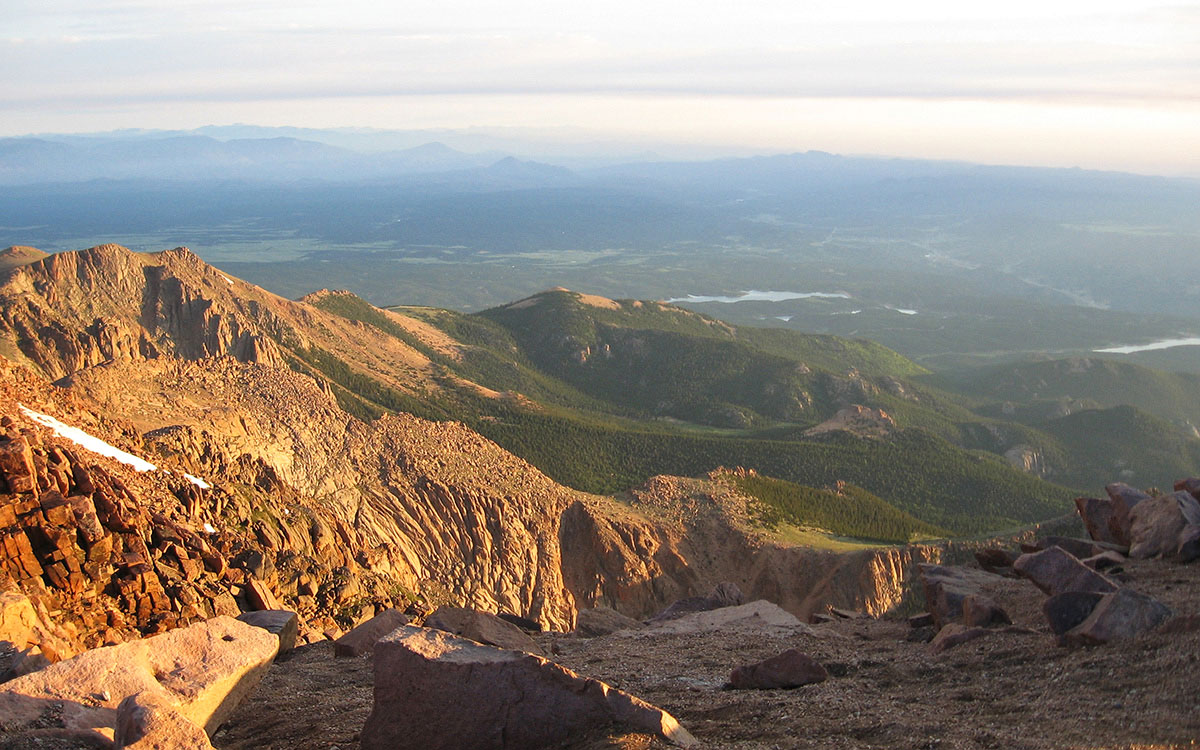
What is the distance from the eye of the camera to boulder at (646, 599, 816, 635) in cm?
2572

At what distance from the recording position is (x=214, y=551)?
24.3 metres

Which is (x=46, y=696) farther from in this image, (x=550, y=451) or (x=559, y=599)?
(x=550, y=451)

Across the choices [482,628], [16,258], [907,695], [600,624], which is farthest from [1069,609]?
[16,258]

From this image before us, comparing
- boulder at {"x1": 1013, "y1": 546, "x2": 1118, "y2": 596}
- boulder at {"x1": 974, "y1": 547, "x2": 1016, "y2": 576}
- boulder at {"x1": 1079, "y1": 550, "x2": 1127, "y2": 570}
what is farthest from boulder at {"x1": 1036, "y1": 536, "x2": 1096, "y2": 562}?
boulder at {"x1": 1013, "y1": 546, "x2": 1118, "y2": 596}

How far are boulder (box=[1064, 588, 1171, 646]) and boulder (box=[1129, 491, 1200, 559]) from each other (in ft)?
23.5

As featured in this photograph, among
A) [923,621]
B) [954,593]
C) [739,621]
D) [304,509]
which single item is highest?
[954,593]

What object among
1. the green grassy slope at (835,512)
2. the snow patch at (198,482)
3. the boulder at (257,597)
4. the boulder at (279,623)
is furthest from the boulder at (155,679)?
the green grassy slope at (835,512)

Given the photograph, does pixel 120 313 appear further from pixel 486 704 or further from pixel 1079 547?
pixel 486 704

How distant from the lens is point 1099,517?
28.3 m

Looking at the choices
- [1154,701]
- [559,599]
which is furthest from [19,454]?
[559,599]

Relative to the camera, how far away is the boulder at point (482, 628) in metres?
21.8

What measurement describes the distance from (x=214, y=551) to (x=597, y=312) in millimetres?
122442

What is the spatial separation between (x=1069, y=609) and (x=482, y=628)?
1235 cm

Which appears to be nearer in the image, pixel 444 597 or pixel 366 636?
pixel 366 636
